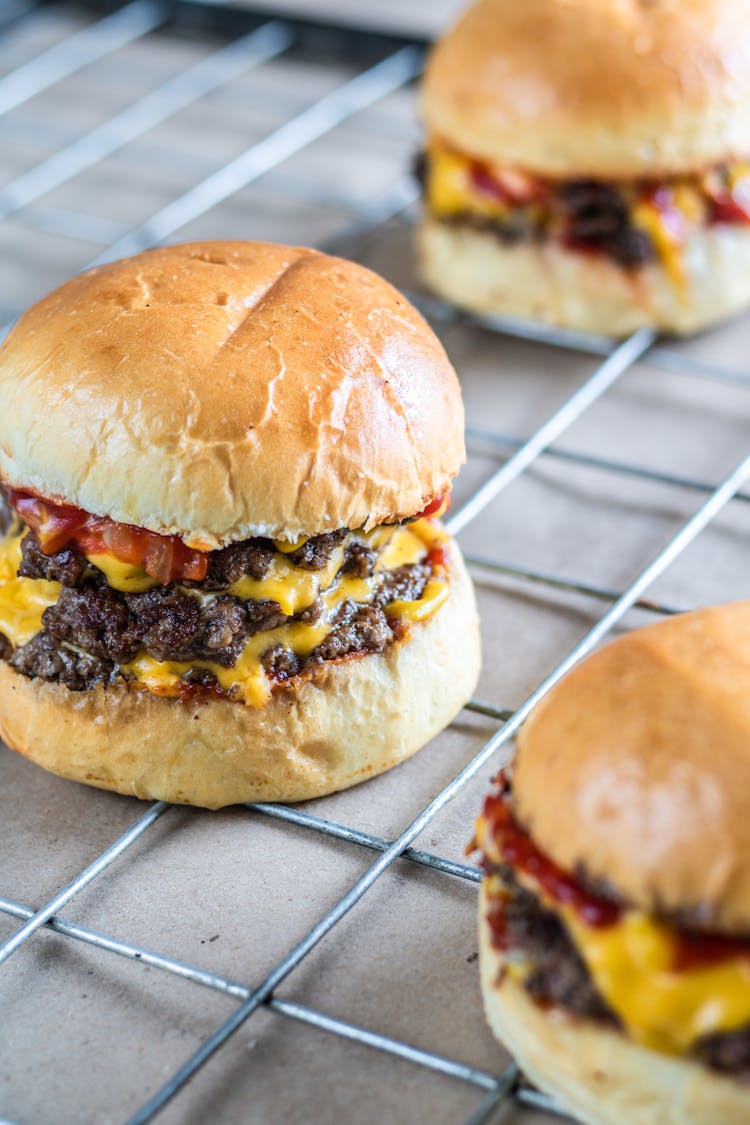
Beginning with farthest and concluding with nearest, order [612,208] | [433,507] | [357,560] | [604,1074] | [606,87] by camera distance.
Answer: [612,208]
[606,87]
[433,507]
[357,560]
[604,1074]

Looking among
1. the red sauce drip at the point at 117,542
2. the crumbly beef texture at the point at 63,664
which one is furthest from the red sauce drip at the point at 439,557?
the crumbly beef texture at the point at 63,664

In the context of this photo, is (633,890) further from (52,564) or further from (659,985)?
(52,564)

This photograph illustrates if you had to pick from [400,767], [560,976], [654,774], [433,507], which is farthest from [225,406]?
[560,976]

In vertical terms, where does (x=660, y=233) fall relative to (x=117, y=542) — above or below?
below

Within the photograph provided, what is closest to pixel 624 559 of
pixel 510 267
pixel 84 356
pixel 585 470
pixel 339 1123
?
pixel 585 470

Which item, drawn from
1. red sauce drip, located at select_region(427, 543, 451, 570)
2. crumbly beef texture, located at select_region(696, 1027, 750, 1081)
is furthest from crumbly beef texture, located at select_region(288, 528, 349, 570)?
crumbly beef texture, located at select_region(696, 1027, 750, 1081)

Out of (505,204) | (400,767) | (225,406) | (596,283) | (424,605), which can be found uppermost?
(225,406)

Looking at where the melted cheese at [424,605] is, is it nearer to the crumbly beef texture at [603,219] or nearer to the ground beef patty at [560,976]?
the ground beef patty at [560,976]

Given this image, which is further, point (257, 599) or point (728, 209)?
point (728, 209)
